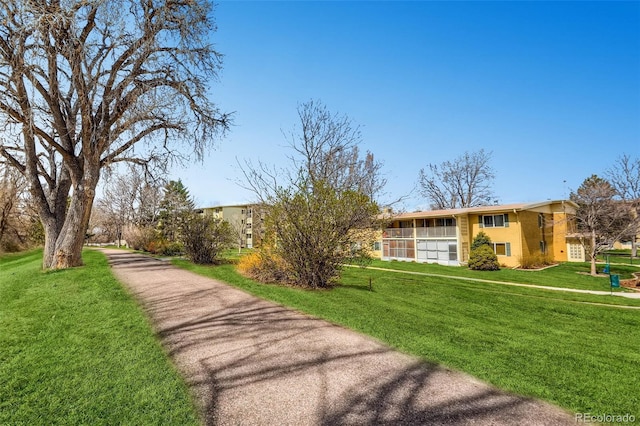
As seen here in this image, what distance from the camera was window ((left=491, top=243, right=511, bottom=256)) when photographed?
26.3 m

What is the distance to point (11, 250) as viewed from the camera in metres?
32.2

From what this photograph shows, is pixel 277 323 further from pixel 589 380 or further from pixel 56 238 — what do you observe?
pixel 56 238

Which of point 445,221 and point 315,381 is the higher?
point 445,221

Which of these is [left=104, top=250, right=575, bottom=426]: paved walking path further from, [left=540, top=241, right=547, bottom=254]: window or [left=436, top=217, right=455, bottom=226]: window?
[left=540, top=241, right=547, bottom=254]: window

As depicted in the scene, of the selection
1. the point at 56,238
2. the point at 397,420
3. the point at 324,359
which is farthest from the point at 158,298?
the point at 56,238

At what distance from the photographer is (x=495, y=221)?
27344 mm

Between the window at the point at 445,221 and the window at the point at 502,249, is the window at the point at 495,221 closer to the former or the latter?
the window at the point at 502,249

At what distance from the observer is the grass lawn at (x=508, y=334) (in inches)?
145

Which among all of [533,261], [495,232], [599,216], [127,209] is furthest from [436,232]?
[127,209]

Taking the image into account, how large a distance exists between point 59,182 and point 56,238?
2.72 m

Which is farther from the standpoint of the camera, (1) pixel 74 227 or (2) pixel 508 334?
(1) pixel 74 227

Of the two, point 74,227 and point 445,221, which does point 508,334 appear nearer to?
point 74,227

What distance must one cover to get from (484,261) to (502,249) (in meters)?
4.43

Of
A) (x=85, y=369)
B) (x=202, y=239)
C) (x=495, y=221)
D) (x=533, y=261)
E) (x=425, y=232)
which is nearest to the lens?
(x=85, y=369)
